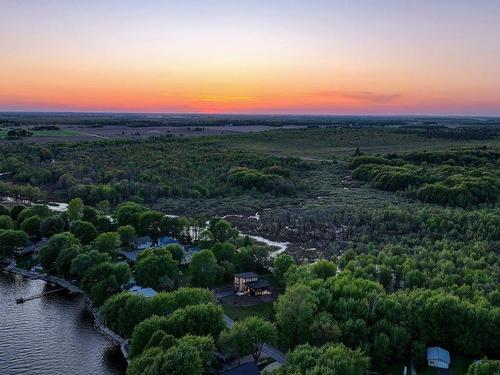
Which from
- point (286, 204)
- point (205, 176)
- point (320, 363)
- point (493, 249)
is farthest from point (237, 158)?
point (320, 363)

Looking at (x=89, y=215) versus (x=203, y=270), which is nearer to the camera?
(x=203, y=270)

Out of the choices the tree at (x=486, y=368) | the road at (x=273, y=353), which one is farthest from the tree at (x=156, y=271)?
the tree at (x=486, y=368)

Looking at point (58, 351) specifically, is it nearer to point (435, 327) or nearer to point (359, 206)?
point (435, 327)

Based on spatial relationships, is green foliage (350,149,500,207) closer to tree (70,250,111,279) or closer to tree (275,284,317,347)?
tree (275,284,317,347)

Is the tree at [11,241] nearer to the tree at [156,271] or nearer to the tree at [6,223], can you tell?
the tree at [6,223]

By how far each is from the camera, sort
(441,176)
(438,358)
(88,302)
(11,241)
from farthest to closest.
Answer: (441,176) < (11,241) < (88,302) < (438,358)

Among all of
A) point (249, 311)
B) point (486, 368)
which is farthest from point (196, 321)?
point (486, 368)

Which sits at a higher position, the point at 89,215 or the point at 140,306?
the point at 89,215

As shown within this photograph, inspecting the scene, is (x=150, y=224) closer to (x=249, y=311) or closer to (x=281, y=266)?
(x=281, y=266)
